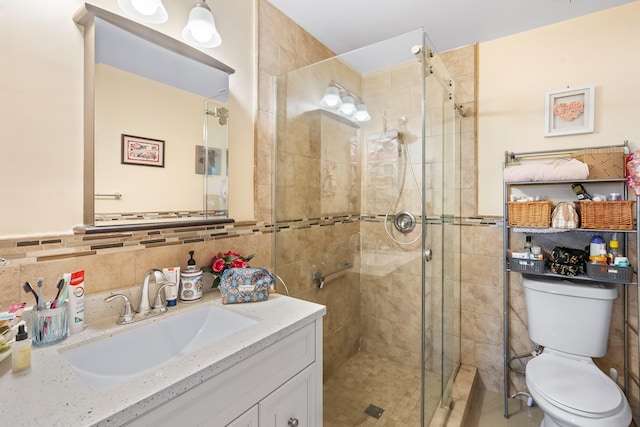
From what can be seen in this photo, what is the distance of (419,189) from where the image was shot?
5.71ft

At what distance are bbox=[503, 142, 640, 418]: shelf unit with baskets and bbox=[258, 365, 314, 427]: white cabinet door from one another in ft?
5.03

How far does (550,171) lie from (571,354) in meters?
1.09

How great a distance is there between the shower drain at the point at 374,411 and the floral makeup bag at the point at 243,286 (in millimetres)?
1073

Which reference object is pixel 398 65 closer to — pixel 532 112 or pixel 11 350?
pixel 532 112

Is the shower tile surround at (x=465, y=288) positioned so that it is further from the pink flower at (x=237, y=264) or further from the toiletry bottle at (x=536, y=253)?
the pink flower at (x=237, y=264)

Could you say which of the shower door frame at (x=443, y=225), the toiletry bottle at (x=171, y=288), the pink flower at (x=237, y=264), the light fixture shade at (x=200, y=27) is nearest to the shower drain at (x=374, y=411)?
the shower door frame at (x=443, y=225)

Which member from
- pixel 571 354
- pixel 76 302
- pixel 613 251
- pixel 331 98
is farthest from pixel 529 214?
pixel 76 302

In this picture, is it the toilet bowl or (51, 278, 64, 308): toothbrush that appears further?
the toilet bowl

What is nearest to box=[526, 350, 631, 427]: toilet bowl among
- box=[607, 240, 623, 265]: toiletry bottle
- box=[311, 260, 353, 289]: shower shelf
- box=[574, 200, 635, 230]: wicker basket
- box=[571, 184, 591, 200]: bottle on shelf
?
box=[607, 240, 623, 265]: toiletry bottle

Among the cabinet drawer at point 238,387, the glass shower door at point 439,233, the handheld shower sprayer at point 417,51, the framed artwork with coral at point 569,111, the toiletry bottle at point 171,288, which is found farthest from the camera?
the framed artwork with coral at point 569,111

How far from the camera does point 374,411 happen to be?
172cm

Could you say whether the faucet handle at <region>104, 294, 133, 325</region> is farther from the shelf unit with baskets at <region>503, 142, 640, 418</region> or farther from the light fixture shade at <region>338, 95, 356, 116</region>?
the shelf unit with baskets at <region>503, 142, 640, 418</region>

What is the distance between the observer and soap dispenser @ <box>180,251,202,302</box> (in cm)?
121

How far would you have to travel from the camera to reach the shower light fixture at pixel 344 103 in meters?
1.91
